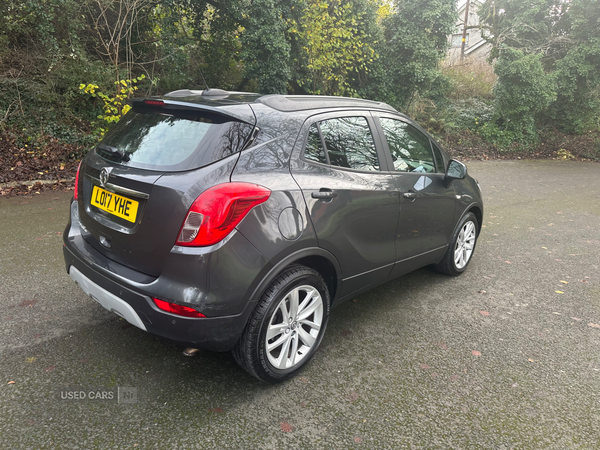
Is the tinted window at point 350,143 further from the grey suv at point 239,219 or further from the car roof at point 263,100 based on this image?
the car roof at point 263,100

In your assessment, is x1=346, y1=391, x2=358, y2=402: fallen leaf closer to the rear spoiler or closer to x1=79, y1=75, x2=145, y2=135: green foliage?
the rear spoiler

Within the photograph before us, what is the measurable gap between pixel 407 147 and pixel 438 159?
546 mm

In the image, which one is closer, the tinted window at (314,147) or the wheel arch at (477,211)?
the tinted window at (314,147)

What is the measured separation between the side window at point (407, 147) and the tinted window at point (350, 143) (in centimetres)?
26

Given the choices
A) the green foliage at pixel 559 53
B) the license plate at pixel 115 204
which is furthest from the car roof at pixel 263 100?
the green foliage at pixel 559 53

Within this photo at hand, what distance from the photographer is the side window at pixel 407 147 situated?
348 centimetres

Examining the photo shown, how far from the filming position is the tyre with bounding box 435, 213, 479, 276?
4348 millimetres

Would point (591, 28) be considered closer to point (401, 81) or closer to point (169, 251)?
point (401, 81)

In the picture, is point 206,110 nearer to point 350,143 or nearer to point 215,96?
point 215,96

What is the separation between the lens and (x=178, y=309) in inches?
89.4

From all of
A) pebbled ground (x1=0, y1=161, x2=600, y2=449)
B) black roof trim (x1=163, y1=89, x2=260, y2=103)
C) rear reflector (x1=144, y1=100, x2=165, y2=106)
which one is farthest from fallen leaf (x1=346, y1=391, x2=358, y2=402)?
rear reflector (x1=144, y1=100, x2=165, y2=106)

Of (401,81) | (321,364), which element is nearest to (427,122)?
(401,81)

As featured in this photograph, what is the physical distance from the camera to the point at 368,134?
3.29 metres

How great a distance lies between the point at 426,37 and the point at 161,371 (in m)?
14.3
